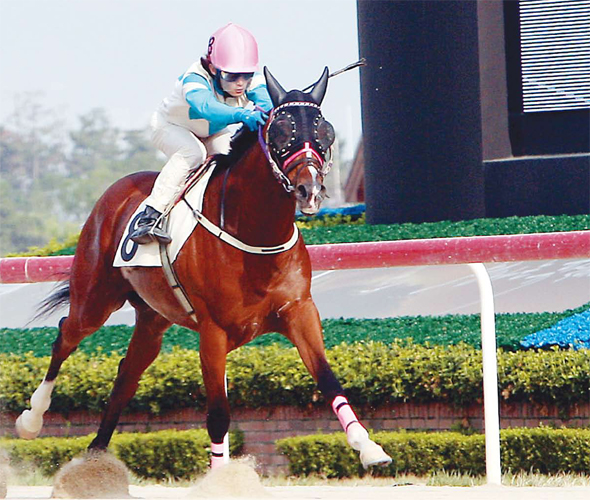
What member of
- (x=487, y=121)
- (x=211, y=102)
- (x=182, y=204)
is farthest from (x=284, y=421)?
(x=487, y=121)

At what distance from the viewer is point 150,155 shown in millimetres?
54000

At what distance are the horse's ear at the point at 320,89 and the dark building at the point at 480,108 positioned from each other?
171 inches

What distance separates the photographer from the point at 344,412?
342cm

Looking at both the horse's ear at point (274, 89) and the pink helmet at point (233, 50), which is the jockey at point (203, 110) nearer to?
the pink helmet at point (233, 50)

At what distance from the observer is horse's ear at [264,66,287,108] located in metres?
3.44

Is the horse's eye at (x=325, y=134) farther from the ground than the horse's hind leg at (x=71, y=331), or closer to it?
farther from the ground

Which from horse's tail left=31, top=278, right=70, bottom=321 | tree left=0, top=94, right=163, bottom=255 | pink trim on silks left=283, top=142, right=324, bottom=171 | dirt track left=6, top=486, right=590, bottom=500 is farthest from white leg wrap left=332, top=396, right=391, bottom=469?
tree left=0, top=94, right=163, bottom=255

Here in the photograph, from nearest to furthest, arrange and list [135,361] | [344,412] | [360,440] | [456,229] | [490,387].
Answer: [360,440], [344,412], [490,387], [135,361], [456,229]

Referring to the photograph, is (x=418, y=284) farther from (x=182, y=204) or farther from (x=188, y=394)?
(x=182, y=204)

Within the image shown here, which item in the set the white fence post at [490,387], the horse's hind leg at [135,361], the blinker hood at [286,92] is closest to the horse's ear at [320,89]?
the blinker hood at [286,92]

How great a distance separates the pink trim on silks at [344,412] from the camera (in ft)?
11.1

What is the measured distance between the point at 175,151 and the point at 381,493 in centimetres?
153

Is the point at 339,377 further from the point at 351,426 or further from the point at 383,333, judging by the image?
the point at 351,426

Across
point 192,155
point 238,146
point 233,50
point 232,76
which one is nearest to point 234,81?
point 232,76
